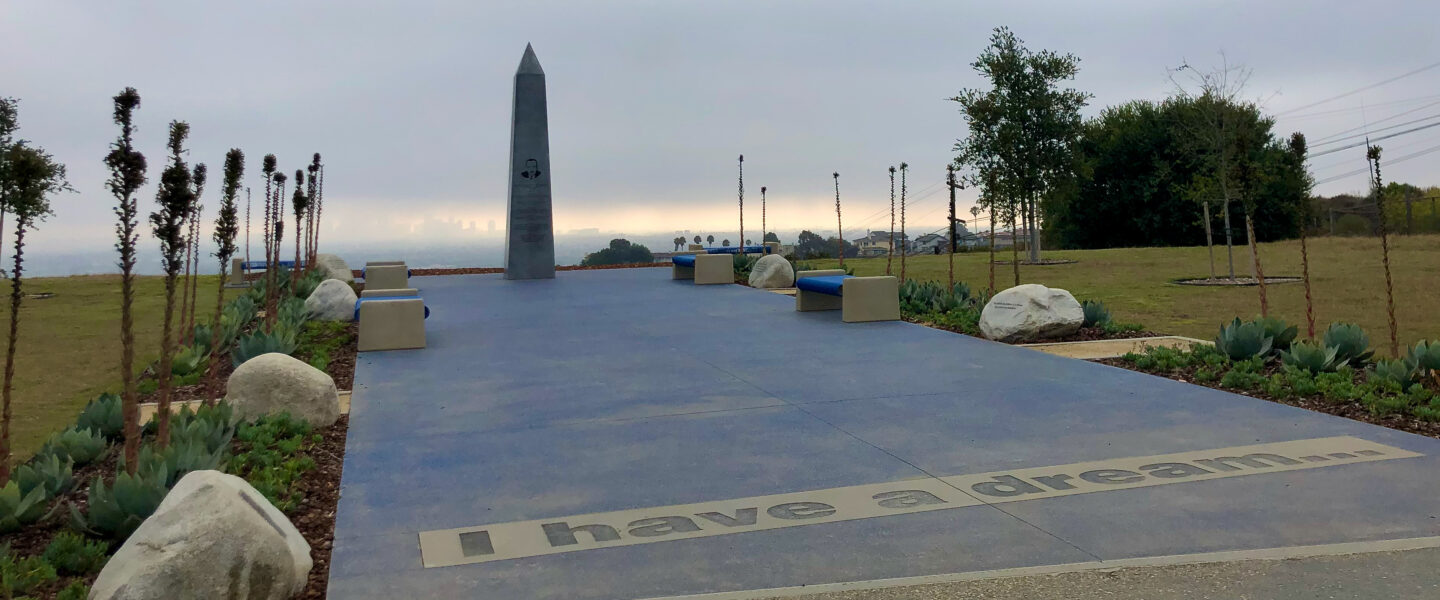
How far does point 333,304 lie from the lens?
40.7 ft

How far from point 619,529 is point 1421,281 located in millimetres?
15813

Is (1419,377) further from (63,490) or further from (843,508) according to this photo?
(63,490)

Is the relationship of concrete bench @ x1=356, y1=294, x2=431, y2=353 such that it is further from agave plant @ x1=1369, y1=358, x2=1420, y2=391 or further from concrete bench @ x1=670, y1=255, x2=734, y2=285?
concrete bench @ x1=670, y1=255, x2=734, y2=285

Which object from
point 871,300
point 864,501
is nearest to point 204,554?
point 864,501

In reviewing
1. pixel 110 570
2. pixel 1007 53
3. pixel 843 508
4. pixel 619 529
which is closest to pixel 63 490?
pixel 110 570

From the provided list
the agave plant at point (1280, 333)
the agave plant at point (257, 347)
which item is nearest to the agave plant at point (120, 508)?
the agave plant at point (257, 347)

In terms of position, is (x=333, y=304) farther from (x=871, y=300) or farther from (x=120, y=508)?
(x=120, y=508)

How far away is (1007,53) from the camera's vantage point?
947 inches

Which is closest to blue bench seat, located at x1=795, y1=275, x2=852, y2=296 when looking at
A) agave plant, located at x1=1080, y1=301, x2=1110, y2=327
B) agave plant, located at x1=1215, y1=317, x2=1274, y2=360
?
agave plant, located at x1=1080, y1=301, x2=1110, y2=327

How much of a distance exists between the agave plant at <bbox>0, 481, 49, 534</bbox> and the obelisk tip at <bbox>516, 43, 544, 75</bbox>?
690 inches

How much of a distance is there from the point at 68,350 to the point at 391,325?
424 cm

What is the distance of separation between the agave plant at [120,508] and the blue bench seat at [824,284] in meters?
8.76

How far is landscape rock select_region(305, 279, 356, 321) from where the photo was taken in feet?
40.6

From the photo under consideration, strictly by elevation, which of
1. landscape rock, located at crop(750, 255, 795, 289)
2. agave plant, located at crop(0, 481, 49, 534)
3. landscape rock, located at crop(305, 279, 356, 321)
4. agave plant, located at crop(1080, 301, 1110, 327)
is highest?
landscape rock, located at crop(750, 255, 795, 289)
